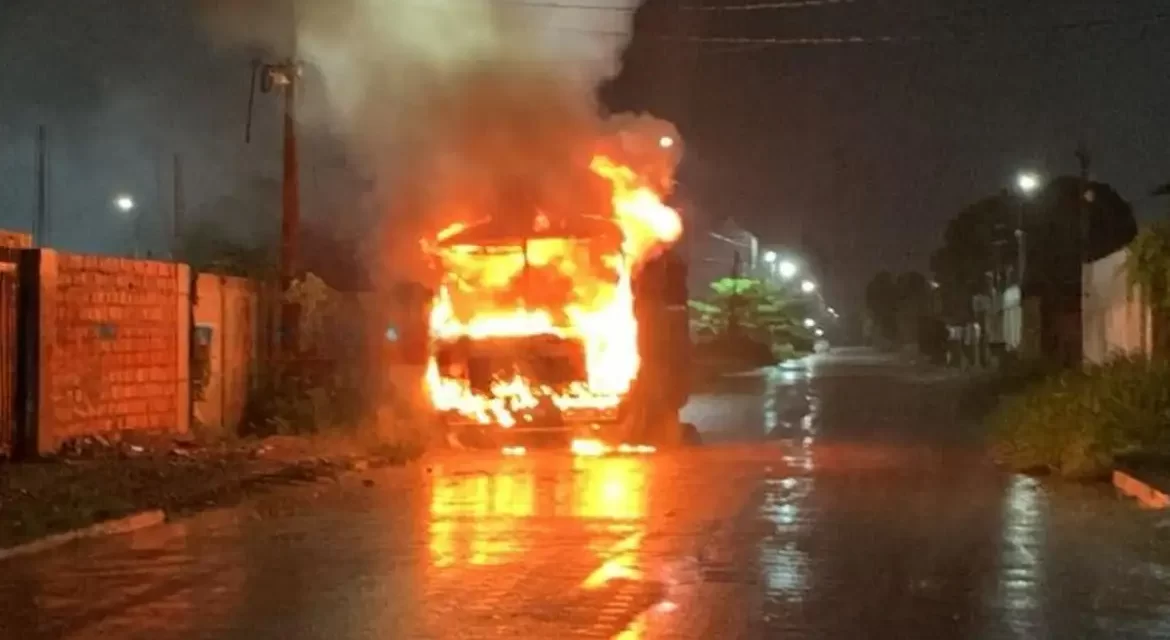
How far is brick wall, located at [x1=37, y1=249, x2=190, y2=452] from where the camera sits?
19.4 m

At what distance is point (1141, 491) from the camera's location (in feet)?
55.9

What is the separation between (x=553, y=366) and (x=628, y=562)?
36.2ft

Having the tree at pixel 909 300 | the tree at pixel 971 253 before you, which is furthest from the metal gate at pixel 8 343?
the tree at pixel 909 300

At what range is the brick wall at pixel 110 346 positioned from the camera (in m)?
19.4

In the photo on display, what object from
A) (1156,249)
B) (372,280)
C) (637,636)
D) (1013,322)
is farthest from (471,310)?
(1013,322)

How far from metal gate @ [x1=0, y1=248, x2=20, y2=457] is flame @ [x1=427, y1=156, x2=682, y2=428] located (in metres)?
6.44

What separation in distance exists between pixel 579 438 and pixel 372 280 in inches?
177

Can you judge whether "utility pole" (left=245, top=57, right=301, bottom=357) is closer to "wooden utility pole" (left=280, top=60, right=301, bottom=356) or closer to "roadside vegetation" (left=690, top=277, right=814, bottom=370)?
"wooden utility pole" (left=280, top=60, right=301, bottom=356)

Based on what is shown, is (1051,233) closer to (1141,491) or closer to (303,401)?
(303,401)

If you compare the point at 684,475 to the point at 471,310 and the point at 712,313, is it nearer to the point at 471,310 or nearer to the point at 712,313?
the point at 471,310

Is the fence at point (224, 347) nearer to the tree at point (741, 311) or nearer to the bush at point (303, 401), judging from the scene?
the bush at point (303, 401)

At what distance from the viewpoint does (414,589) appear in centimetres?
1081

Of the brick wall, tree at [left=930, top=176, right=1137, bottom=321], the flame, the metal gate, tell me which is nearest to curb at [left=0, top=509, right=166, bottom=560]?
the metal gate

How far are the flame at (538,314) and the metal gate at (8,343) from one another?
644cm
